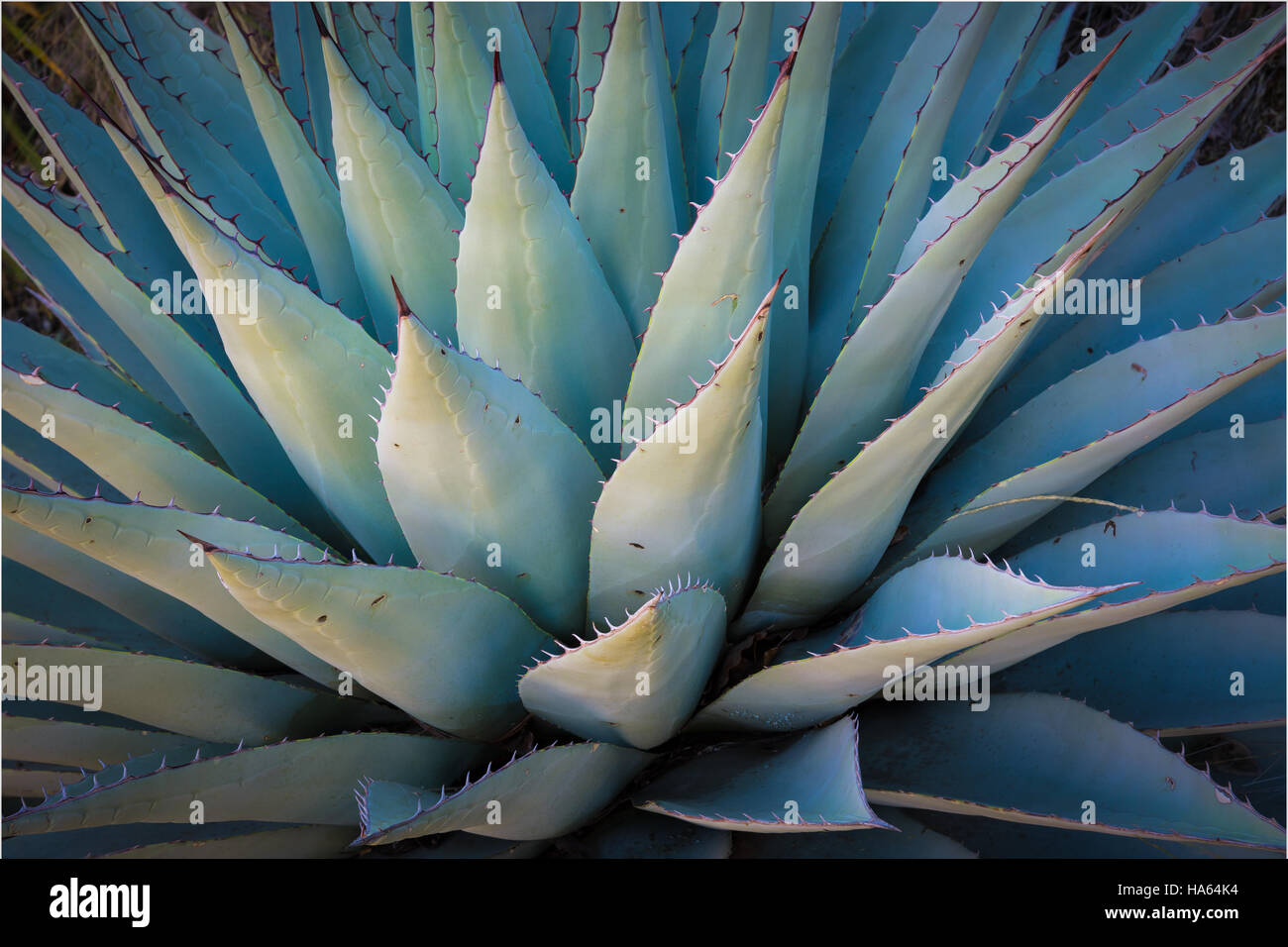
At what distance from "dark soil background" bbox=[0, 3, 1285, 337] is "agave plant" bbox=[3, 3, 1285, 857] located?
0.63m

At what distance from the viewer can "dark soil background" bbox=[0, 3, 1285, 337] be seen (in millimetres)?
1908

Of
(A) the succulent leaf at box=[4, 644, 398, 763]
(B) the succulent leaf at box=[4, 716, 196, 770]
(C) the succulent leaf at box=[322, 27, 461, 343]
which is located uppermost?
(C) the succulent leaf at box=[322, 27, 461, 343]

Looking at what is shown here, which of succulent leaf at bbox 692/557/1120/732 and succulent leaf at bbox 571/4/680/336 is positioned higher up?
succulent leaf at bbox 571/4/680/336

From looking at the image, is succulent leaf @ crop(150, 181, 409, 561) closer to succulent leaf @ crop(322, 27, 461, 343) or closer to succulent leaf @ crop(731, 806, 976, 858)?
succulent leaf @ crop(322, 27, 461, 343)

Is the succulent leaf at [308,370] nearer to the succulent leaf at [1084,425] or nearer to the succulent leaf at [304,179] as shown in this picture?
the succulent leaf at [304,179]

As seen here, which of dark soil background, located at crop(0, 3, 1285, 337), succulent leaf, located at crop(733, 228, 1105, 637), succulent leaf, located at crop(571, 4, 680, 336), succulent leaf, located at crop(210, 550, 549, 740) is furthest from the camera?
dark soil background, located at crop(0, 3, 1285, 337)

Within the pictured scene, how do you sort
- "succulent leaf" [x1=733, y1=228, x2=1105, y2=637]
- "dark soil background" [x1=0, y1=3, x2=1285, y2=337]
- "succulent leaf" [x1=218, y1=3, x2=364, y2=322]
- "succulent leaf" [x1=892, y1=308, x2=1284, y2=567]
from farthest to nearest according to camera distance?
"dark soil background" [x1=0, y1=3, x2=1285, y2=337] < "succulent leaf" [x1=218, y1=3, x2=364, y2=322] < "succulent leaf" [x1=892, y1=308, x2=1284, y2=567] < "succulent leaf" [x1=733, y1=228, x2=1105, y2=637]

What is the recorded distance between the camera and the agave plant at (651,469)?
92 cm

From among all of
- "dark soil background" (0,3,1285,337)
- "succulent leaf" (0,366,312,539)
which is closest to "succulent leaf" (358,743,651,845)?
"succulent leaf" (0,366,312,539)

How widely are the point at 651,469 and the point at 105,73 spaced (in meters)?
2.15

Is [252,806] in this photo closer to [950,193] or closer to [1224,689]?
[950,193]

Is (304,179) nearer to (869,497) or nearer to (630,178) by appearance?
(630,178)

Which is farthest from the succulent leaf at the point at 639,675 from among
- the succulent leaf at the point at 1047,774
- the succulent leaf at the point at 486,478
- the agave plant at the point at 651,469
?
the succulent leaf at the point at 1047,774
